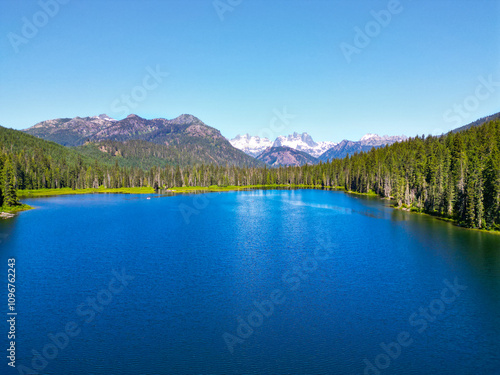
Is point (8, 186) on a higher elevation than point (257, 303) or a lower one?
higher

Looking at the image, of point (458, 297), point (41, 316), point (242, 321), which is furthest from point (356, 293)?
point (41, 316)

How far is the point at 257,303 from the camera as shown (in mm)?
39844

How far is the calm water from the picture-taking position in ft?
93.9

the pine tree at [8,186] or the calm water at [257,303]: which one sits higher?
the pine tree at [8,186]

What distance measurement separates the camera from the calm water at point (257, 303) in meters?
28.6

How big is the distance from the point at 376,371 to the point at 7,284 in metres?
46.2

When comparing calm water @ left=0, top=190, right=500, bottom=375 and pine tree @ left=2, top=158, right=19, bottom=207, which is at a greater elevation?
pine tree @ left=2, top=158, right=19, bottom=207

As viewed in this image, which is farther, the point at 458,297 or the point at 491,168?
the point at 491,168

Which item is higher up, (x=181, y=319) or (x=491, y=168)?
(x=491, y=168)

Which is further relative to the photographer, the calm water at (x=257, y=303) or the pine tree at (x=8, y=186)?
the pine tree at (x=8, y=186)

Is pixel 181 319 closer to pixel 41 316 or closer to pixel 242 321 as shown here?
pixel 242 321

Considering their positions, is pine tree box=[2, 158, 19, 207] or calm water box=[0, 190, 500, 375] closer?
calm water box=[0, 190, 500, 375]

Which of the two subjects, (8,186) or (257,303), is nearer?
(257,303)

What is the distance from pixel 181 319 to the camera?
35594 mm
